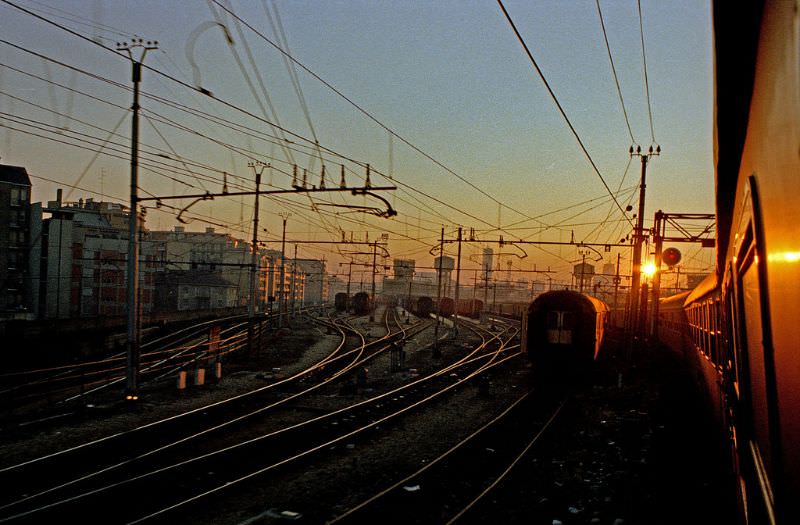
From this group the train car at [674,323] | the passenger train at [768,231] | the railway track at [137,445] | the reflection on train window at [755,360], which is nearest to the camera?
the passenger train at [768,231]

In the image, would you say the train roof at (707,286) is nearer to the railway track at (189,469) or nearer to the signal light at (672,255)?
the railway track at (189,469)

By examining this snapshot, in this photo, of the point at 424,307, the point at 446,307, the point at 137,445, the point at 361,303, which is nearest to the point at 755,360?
the point at 137,445

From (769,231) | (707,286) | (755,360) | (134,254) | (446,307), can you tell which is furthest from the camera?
(446,307)

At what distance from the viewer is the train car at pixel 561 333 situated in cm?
1809

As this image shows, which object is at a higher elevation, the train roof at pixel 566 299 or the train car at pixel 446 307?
the train roof at pixel 566 299

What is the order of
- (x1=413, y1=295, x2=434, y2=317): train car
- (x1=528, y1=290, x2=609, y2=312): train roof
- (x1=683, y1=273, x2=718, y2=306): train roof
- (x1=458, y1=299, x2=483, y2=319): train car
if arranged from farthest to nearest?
(x1=458, y1=299, x2=483, y2=319): train car → (x1=413, y1=295, x2=434, y2=317): train car → (x1=528, y1=290, x2=609, y2=312): train roof → (x1=683, y1=273, x2=718, y2=306): train roof

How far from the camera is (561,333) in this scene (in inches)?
721

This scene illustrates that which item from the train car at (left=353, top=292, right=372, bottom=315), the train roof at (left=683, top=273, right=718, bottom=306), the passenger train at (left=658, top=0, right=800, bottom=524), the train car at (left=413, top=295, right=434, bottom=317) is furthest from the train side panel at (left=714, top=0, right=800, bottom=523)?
the train car at (left=413, top=295, right=434, bottom=317)

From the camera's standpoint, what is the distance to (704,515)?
26.5 ft

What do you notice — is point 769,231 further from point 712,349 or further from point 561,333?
point 561,333

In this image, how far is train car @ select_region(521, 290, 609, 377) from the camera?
1809 centimetres

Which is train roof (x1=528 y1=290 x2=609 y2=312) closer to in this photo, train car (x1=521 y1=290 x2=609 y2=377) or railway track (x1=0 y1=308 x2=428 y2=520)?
train car (x1=521 y1=290 x2=609 y2=377)

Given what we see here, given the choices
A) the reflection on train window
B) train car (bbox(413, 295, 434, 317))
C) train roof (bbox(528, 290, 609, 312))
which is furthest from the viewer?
train car (bbox(413, 295, 434, 317))

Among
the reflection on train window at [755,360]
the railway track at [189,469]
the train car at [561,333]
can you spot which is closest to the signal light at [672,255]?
the train car at [561,333]
